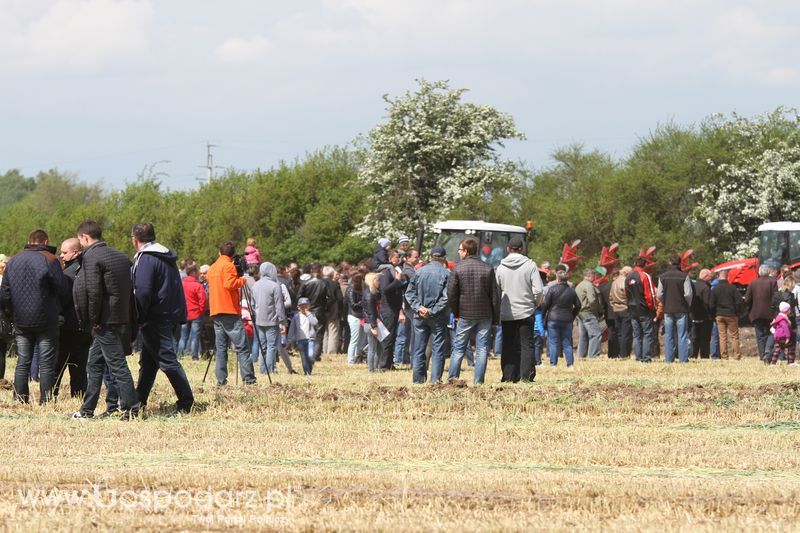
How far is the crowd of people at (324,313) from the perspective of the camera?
13.0 m

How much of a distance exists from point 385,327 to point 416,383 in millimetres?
3952

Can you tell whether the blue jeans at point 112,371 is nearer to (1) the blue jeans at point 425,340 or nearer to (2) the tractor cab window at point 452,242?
(1) the blue jeans at point 425,340

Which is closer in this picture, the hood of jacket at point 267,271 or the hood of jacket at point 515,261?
the hood of jacket at point 515,261

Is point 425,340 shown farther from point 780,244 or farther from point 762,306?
point 780,244

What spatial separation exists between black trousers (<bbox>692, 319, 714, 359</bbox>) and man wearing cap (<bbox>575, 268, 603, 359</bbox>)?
2335 mm

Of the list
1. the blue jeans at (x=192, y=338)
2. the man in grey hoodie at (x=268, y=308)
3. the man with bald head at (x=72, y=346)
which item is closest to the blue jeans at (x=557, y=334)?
the man in grey hoodie at (x=268, y=308)

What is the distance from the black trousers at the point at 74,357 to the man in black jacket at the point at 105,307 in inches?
80.0

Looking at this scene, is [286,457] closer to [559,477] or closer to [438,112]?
[559,477]

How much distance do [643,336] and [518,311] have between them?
27.0 ft

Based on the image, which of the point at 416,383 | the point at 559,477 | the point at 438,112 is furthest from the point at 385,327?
the point at 438,112

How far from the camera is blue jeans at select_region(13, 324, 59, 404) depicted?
14.2 metres

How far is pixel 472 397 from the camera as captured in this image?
1439 centimetres

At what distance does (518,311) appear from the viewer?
1717 cm

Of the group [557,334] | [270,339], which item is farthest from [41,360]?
[557,334]
